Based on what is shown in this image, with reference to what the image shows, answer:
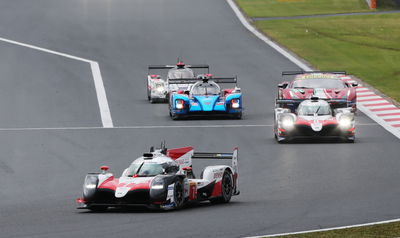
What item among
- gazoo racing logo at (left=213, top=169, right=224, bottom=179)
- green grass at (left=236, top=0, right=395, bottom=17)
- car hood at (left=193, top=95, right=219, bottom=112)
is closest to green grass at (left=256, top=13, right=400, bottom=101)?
green grass at (left=236, top=0, right=395, bottom=17)

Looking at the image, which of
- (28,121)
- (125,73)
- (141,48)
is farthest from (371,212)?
(141,48)

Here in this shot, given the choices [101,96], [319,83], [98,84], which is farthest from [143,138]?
[98,84]

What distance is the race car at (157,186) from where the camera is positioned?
73.5ft

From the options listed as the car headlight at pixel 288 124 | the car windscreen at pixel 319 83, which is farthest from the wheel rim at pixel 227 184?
the car windscreen at pixel 319 83

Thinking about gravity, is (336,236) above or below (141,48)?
below

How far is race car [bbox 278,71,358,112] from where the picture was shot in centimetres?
4066

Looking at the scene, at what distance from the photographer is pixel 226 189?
2477 cm

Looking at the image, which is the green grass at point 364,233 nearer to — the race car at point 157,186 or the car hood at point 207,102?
the race car at point 157,186

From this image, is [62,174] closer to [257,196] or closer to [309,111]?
[257,196]

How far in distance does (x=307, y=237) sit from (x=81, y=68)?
38.1 meters

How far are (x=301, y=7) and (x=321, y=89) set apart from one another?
38.1 m

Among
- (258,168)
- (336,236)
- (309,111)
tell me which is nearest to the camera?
(336,236)

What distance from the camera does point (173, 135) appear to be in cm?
3753

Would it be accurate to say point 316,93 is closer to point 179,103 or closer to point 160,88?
point 179,103
